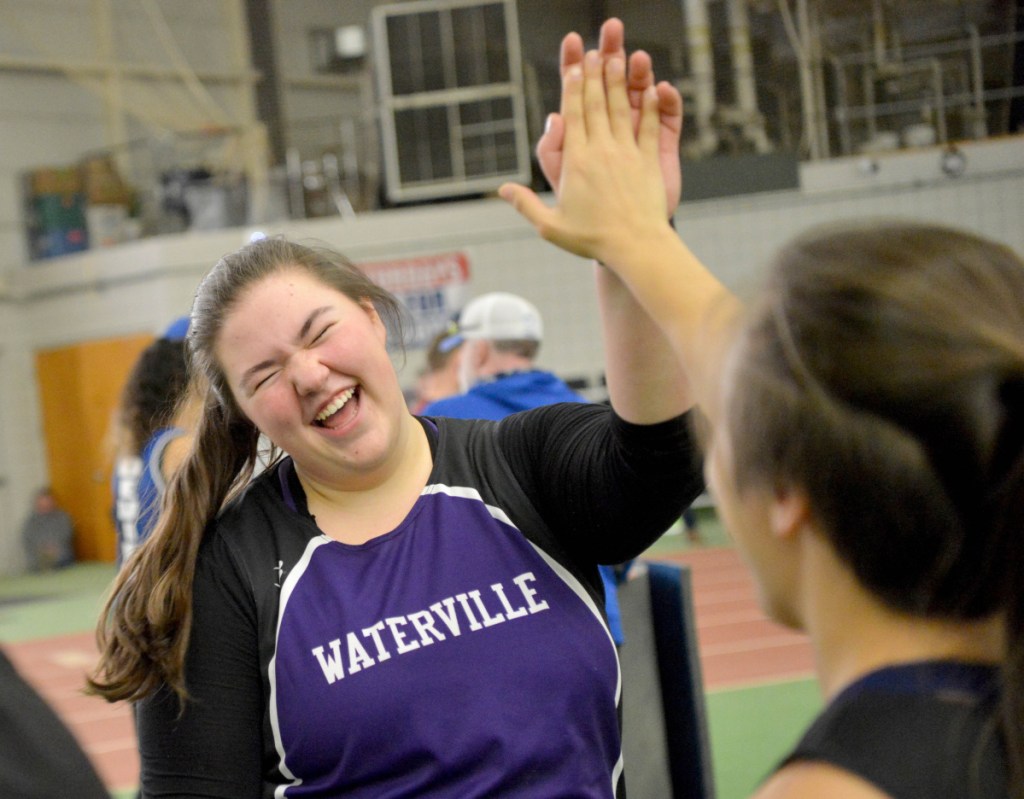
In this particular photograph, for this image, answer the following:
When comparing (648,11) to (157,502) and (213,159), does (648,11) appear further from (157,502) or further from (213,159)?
(157,502)

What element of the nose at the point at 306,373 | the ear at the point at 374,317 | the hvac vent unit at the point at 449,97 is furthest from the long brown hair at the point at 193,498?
the hvac vent unit at the point at 449,97

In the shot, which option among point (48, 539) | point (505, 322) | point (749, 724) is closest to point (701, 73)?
point (749, 724)

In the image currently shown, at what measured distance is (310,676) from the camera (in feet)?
4.92

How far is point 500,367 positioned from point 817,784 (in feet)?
10.1

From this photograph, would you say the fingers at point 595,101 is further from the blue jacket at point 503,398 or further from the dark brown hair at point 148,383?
the dark brown hair at point 148,383

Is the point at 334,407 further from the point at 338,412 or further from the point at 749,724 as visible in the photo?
the point at 749,724

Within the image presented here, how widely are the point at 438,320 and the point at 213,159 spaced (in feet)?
12.0

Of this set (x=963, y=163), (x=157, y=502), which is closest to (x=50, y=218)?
(x=963, y=163)

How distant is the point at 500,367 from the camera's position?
3.90m

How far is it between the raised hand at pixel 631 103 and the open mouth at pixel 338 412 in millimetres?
569

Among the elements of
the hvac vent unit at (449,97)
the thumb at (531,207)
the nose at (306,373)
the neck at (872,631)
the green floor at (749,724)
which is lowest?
the green floor at (749,724)

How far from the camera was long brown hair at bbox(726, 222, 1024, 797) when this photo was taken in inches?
34.0

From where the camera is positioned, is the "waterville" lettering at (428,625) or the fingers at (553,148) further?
the "waterville" lettering at (428,625)

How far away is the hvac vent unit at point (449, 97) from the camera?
1191cm
